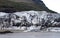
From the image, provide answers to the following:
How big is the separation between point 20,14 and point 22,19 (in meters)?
0.06

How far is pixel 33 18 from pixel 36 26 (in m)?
0.09

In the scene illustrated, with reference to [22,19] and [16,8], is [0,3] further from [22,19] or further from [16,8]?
[22,19]

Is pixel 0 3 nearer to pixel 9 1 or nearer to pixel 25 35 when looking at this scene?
pixel 9 1

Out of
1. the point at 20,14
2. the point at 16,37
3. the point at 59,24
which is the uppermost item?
the point at 20,14

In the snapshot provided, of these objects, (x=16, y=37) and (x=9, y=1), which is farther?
(x=9, y=1)

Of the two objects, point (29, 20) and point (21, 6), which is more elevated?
point (21, 6)

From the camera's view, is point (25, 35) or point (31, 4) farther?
point (31, 4)

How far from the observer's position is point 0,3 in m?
1.29

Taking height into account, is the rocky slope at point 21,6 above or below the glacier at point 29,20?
above

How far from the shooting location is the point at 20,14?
1.26 metres

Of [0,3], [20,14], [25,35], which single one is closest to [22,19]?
[20,14]

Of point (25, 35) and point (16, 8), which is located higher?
point (16, 8)

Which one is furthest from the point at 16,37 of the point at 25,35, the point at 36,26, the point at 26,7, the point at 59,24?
the point at 59,24

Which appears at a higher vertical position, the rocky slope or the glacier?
the rocky slope
